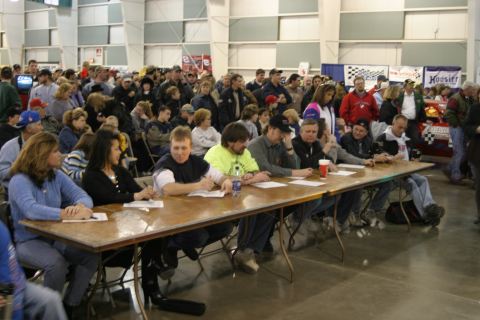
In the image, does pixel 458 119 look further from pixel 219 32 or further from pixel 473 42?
pixel 219 32

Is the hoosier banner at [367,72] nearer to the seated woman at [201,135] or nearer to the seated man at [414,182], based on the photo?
the seated man at [414,182]

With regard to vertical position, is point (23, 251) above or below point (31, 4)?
below

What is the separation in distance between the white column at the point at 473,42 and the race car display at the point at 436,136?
501 cm

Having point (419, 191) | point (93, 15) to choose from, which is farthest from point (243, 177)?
point (93, 15)

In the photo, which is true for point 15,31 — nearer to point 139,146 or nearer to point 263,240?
point 139,146

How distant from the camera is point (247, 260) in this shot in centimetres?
478

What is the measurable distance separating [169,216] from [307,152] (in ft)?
8.34

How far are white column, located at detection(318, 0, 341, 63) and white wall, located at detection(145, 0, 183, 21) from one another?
6.55 meters

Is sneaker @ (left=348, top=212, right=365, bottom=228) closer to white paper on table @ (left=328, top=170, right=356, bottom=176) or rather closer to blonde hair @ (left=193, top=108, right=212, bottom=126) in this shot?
white paper on table @ (left=328, top=170, right=356, bottom=176)

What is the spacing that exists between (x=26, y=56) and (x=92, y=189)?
27327 millimetres

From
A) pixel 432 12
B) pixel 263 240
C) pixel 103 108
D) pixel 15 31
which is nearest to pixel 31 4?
pixel 15 31

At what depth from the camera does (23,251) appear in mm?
3369

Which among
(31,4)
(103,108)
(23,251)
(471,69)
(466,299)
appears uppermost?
(31,4)

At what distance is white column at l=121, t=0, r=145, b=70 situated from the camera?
22656mm
